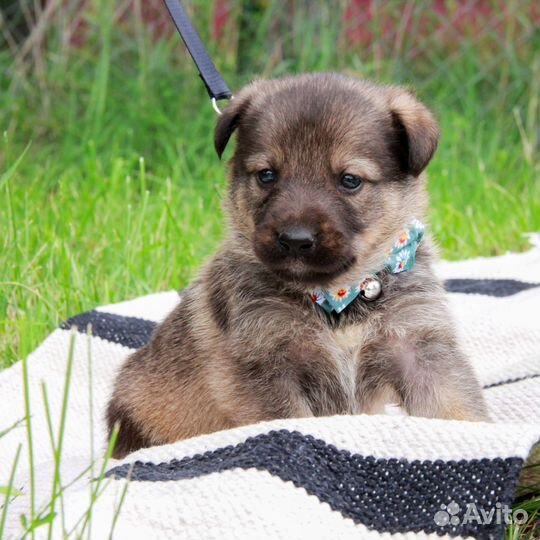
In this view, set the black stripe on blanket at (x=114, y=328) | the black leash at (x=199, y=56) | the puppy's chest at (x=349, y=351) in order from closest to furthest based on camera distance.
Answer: the puppy's chest at (x=349, y=351) → the black leash at (x=199, y=56) → the black stripe on blanket at (x=114, y=328)

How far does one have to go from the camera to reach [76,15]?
7.36 m

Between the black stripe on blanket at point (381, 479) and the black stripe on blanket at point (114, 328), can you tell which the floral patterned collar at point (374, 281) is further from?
the black stripe on blanket at point (114, 328)

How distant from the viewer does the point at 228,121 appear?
10.8 ft

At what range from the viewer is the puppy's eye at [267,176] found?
3.01 m

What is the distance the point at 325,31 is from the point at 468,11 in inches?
46.4

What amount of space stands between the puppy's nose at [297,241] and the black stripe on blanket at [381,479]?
539 millimetres

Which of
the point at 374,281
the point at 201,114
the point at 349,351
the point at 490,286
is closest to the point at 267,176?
the point at 374,281

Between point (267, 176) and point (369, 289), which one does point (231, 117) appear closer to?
point (267, 176)

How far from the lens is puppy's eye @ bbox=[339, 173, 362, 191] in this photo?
2.97 metres

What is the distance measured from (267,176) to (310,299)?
38cm

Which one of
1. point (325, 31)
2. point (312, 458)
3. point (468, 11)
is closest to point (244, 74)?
point (325, 31)

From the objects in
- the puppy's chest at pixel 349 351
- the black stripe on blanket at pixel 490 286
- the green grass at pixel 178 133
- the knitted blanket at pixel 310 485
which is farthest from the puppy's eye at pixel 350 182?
the green grass at pixel 178 133

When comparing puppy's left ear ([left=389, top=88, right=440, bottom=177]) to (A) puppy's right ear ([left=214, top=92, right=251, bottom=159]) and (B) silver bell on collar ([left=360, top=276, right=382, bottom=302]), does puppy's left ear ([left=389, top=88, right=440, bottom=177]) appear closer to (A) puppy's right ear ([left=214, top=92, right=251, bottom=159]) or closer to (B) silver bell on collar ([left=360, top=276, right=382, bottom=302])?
(B) silver bell on collar ([left=360, top=276, right=382, bottom=302])

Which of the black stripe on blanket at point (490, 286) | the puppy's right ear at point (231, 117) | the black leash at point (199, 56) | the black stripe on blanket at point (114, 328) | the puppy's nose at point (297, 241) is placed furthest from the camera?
the black stripe on blanket at point (490, 286)
